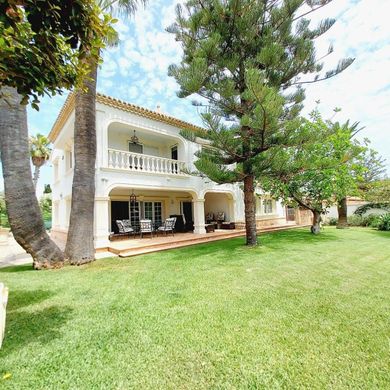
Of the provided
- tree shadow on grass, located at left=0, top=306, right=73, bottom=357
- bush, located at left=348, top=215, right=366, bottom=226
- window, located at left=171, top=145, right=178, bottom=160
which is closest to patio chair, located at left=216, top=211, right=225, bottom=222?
window, located at left=171, top=145, right=178, bottom=160

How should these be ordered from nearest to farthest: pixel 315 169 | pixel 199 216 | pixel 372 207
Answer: pixel 315 169
pixel 199 216
pixel 372 207

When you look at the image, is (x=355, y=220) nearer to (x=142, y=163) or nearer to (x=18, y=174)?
(x=142, y=163)

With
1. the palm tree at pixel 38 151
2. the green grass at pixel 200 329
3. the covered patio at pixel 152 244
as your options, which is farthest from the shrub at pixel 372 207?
the palm tree at pixel 38 151

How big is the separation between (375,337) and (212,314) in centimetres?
229

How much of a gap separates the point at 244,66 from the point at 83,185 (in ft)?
25.1

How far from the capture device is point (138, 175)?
1073 centimetres

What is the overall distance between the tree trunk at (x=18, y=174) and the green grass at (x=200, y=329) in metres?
1.39

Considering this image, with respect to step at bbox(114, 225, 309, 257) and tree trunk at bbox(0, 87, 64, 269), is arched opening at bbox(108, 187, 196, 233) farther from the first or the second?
tree trunk at bbox(0, 87, 64, 269)

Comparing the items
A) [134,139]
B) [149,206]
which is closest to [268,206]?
[149,206]

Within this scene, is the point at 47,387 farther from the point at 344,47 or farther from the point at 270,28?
the point at 344,47

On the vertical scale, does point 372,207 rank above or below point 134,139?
below

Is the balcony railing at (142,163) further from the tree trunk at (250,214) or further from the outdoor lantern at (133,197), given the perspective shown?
the tree trunk at (250,214)

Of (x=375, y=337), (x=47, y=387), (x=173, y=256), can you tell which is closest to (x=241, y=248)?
(x=173, y=256)

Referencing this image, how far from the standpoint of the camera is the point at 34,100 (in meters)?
2.54
